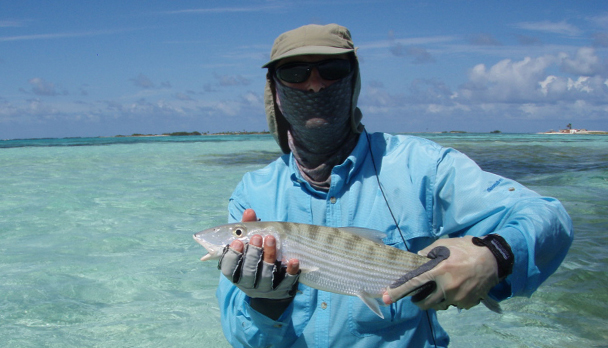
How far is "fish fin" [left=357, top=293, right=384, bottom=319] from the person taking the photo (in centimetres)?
218

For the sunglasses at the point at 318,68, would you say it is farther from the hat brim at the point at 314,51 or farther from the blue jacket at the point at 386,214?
the blue jacket at the point at 386,214

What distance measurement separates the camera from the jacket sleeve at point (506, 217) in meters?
1.99

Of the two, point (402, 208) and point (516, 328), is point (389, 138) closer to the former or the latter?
point (402, 208)

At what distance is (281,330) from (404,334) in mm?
623

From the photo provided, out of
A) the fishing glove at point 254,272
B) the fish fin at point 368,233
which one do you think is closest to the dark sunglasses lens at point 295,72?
the fish fin at point 368,233

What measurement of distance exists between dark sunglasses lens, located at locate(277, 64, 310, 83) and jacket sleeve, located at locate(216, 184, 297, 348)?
1.22 metres

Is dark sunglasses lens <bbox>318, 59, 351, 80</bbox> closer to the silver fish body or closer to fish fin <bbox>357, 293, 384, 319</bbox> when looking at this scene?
the silver fish body

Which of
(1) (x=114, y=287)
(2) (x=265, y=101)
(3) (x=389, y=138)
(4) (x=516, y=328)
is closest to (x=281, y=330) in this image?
(3) (x=389, y=138)

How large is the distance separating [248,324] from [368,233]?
78 centimetres

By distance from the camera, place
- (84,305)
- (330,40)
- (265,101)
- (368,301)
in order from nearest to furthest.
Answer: (368,301), (330,40), (265,101), (84,305)

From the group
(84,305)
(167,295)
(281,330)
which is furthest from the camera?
(167,295)

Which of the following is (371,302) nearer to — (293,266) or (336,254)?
(336,254)

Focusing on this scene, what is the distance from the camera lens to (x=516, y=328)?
4984 mm

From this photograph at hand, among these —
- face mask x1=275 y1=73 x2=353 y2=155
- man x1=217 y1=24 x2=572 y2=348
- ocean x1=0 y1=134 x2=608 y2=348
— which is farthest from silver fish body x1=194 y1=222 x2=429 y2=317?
ocean x1=0 y1=134 x2=608 y2=348
